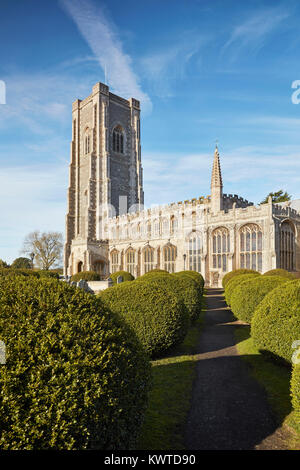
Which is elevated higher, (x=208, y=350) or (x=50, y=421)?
(x=50, y=421)

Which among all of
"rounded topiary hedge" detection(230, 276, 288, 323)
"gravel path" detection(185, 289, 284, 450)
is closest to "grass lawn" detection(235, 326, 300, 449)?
"gravel path" detection(185, 289, 284, 450)

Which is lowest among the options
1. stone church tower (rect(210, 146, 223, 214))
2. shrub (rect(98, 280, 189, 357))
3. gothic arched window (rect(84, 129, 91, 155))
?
shrub (rect(98, 280, 189, 357))

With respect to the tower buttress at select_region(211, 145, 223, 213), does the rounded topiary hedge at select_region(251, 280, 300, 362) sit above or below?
below

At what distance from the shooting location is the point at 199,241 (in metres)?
34.7

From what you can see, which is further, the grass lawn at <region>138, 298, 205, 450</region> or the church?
the church

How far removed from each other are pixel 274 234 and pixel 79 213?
114ft

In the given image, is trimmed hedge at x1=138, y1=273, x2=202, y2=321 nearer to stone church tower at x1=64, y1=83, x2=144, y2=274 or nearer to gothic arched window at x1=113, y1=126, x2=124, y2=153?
stone church tower at x1=64, y1=83, x2=144, y2=274

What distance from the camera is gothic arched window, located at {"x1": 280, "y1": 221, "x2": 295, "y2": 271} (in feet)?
98.0

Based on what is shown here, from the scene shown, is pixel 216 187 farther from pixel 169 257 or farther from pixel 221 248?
pixel 169 257

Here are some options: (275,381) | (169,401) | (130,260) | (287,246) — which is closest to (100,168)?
(130,260)

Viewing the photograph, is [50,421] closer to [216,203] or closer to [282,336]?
[282,336]

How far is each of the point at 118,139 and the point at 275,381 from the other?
53.1 meters

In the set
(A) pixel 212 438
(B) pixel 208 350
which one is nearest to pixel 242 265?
(B) pixel 208 350

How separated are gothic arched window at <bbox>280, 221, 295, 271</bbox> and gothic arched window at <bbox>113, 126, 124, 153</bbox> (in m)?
34.3
